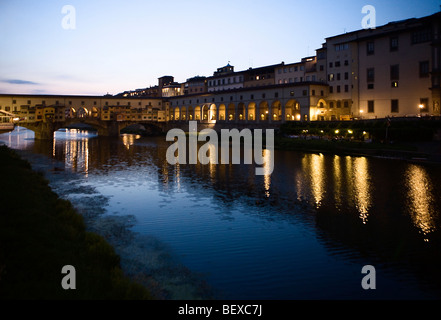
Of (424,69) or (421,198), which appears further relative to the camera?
(424,69)

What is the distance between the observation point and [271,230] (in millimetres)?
16578

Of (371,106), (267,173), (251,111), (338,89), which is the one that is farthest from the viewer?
(251,111)

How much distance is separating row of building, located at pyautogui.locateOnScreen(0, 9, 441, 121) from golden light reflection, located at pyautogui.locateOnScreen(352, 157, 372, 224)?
82.6 feet

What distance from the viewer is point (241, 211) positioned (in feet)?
65.4

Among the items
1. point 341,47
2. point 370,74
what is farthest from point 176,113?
point 370,74

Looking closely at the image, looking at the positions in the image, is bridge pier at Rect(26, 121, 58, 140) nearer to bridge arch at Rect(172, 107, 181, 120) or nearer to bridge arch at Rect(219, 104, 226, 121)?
bridge arch at Rect(172, 107, 181, 120)

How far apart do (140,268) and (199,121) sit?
9023 cm

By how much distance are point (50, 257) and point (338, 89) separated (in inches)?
2741

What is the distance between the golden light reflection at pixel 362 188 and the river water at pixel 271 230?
8cm

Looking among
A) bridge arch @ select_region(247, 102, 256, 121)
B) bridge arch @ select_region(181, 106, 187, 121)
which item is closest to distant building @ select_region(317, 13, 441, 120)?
bridge arch @ select_region(247, 102, 256, 121)

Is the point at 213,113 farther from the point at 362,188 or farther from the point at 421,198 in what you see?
the point at 421,198

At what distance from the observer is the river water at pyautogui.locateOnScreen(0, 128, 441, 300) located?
11180 mm
